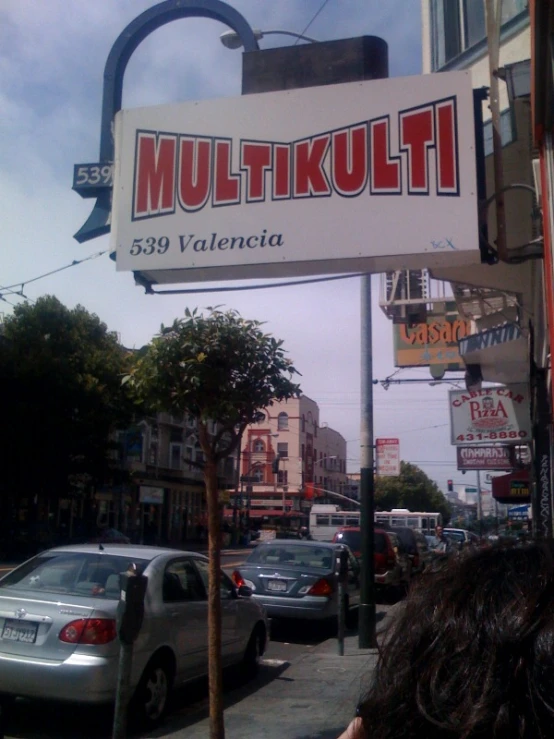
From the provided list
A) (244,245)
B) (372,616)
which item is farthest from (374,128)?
(372,616)

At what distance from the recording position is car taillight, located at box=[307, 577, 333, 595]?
13.0 m

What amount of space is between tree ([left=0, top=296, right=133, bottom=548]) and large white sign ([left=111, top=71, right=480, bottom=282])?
2581cm

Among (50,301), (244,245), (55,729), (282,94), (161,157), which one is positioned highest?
(50,301)

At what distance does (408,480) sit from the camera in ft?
273

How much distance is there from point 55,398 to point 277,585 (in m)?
22.2

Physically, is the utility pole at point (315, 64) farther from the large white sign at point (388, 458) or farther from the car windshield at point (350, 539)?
the car windshield at point (350, 539)

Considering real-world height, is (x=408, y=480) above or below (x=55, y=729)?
above

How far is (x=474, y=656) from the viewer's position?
49.4 inches

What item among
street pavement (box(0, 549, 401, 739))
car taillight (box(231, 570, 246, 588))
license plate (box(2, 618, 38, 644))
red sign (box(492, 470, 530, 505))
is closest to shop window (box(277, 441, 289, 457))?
red sign (box(492, 470, 530, 505))

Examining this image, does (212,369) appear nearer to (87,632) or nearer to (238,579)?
(87,632)

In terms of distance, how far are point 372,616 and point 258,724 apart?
4.66 meters

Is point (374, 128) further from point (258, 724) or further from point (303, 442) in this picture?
point (303, 442)

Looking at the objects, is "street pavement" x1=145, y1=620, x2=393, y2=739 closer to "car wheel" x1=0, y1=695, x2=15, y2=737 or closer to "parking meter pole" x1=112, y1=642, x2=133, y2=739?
"car wheel" x1=0, y1=695, x2=15, y2=737

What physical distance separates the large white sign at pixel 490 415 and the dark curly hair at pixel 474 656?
13.0 m
